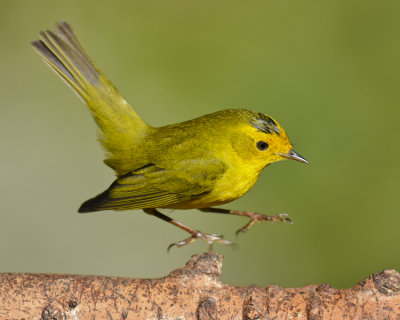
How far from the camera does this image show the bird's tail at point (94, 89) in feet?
13.8

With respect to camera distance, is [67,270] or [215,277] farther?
[67,270]

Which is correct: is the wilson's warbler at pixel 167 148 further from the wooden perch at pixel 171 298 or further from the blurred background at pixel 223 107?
the blurred background at pixel 223 107

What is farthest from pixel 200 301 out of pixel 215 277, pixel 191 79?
pixel 191 79

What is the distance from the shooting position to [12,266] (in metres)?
5.70

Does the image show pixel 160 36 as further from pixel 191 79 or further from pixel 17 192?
pixel 17 192

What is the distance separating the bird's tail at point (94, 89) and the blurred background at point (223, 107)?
196 cm

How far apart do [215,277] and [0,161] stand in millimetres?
3955

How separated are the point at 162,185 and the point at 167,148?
226 mm

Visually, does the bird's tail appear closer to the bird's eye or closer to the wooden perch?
the bird's eye

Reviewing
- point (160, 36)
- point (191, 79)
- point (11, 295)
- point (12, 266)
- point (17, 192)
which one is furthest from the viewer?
point (160, 36)

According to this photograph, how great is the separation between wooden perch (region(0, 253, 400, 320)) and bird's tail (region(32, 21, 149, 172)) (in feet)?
4.47

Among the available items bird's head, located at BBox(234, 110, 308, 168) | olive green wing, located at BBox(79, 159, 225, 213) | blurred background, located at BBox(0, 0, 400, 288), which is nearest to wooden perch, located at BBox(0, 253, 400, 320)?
olive green wing, located at BBox(79, 159, 225, 213)

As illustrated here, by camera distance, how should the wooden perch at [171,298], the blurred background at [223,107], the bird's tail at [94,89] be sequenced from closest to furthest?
the wooden perch at [171,298] < the bird's tail at [94,89] < the blurred background at [223,107]

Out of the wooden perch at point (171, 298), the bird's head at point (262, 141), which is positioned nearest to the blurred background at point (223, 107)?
the bird's head at point (262, 141)
